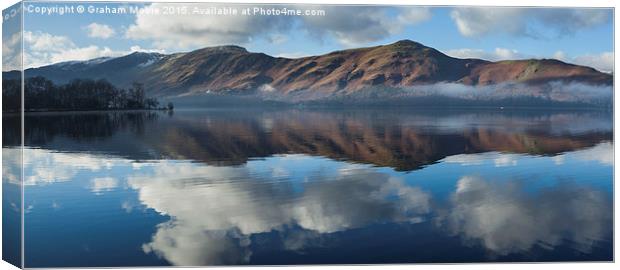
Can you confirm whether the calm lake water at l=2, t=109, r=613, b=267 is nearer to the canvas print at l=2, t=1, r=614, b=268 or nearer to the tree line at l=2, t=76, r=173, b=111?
the canvas print at l=2, t=1, r=614, b=268

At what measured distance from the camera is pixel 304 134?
14836mm

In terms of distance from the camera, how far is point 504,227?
14.5 meters

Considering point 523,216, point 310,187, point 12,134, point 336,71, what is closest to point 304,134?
point 310,187

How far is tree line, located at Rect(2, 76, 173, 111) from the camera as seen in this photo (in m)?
13.6

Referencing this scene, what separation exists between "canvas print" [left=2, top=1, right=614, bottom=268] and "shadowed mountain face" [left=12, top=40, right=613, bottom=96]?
0.04 m

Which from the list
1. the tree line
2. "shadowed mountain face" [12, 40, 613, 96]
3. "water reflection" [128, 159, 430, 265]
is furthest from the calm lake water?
"shadowed mountain face" [12, 40, 613, 96]

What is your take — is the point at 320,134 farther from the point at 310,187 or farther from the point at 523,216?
the point at 523,216

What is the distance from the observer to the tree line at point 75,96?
13625mm

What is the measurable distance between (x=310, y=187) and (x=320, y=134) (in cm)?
107

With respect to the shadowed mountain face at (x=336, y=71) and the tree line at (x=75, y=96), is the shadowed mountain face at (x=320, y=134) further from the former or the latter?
the shadowed mountain face at (x=336, y=71)

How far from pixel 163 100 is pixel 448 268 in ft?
19.5

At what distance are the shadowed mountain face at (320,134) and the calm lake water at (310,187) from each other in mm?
25

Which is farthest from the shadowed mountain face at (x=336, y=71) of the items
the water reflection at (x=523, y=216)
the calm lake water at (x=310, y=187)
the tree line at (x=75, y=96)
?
the water reflection at (x=523, y=216)

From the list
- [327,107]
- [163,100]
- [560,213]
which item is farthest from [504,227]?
[163,100]
